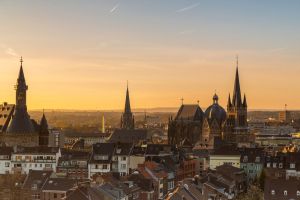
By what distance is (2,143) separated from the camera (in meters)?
97.6

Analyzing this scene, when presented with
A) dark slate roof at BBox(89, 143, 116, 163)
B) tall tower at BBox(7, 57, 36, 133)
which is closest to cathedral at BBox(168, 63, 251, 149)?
tall tower at BBox(7, 57, 36, 133)

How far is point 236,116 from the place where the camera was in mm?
127125

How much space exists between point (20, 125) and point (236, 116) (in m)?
48.2

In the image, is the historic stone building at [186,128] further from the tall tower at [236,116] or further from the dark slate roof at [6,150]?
the dark slate roof at [6,150]

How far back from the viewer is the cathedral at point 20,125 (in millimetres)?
98188

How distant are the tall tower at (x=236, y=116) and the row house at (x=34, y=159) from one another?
51.6 metres

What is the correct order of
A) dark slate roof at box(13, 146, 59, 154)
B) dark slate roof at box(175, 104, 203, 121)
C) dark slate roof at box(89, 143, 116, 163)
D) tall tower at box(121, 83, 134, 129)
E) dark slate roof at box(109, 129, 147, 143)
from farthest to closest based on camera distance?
tall tower at box(121, 83, 134, 129) < dark slate roof at box(175, 104, 203, 121) < dark slate roof at box(109, 129, 147, 143) < dark slate roof at box(13, 146, 59, 154) < dark slate roof at box(89, 143, 116, 163)

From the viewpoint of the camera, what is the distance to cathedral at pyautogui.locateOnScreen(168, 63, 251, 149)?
4921 inches

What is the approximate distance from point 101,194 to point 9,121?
177 feet

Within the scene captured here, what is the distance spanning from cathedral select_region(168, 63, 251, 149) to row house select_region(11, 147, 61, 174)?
4510cm

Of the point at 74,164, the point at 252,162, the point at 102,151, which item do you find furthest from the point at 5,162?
the point at 252,162

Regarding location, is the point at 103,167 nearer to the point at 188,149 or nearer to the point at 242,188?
the point at 242,188

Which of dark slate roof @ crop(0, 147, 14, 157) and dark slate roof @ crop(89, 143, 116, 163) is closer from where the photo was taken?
dark slate roof @ crop(89, 143, 116, 163)

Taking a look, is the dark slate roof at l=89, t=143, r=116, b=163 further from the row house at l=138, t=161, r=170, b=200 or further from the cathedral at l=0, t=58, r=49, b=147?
the cathedral at l=0, t=58, r=49, b=147
